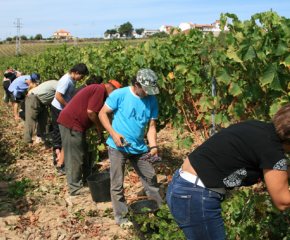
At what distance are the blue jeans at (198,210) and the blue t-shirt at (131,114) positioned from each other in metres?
1.38

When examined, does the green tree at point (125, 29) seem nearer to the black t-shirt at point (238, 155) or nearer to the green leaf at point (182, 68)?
the green leaf at point (182, 68)

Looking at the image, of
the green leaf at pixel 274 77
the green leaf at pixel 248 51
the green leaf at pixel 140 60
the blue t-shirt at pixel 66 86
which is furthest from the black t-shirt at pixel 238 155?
the blue t-shirt at pixel 66 86

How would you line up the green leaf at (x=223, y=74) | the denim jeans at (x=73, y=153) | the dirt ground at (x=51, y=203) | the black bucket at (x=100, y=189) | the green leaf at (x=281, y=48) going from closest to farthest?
the green leaf at (x=281, y=48) → the green leaf at (x=223, y=74) → the dirt ground at (x=51, y=203) → the black bucket at (x=100, y=189) → the denim jeans at (x=73, y=153)

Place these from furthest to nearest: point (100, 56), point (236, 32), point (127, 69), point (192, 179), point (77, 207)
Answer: point (100, 56)
point (127, 69)
point (77, 207)
point (236, 32)
point (192, 179)

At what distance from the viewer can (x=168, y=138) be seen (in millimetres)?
6762

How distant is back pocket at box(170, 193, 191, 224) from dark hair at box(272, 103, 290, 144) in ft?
2.01

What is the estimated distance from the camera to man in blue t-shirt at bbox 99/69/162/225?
9.69 ft

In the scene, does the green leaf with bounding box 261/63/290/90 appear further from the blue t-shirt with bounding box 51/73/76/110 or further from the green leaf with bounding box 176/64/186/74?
the blue t-shirt with bounding box 51/73/76/110

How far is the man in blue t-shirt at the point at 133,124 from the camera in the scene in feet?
9.69

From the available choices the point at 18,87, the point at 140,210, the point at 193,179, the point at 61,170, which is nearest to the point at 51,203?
the point at 61,170

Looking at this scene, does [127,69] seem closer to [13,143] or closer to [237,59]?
[237,59]

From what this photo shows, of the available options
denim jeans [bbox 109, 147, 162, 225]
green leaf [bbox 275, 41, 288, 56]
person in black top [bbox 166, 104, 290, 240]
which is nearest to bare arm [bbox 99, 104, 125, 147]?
denim jeans [bbox 109, 147, 162, 225]

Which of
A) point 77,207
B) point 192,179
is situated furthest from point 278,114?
point 77,207

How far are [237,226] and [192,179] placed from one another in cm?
102
